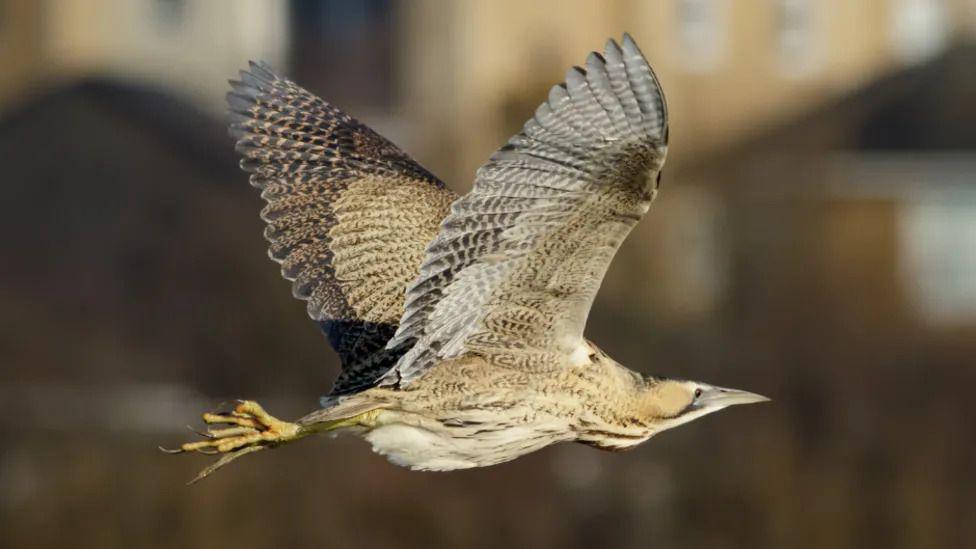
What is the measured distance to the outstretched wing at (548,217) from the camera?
171 inches

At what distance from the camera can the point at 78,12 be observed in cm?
3033

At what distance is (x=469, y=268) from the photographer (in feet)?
15.0

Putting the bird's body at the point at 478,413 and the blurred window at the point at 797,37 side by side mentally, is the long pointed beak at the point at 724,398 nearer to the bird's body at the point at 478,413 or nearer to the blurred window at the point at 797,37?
the bird's body at the point at 478,413

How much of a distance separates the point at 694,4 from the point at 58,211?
1116 centimetres

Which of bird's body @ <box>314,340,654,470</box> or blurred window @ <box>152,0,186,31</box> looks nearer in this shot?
bird's body @ <box>314,340,654,470</box>

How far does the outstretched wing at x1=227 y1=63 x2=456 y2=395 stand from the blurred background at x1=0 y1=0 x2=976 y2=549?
720cm

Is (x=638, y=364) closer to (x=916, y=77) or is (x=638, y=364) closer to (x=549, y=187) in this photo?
(x=916, y=77)

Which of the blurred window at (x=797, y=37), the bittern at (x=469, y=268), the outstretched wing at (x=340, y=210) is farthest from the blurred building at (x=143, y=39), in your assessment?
the bittern at (x=469, y=268)

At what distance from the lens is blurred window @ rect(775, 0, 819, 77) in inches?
1180

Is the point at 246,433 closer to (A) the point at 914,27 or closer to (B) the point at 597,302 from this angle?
(B) the point at 597,302

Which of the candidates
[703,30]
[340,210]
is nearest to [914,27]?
[703,30]

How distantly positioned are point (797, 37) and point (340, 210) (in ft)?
83.6

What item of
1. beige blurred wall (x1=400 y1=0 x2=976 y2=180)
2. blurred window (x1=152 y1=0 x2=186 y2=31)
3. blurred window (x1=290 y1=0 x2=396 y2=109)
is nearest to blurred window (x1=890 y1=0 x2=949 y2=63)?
beige blurred wall (x1=400 y1=0 x2=976 y2=180)

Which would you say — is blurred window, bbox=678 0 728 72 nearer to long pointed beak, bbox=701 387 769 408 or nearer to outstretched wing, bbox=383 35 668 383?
long pointed beak, bbox=701 387 769 408
